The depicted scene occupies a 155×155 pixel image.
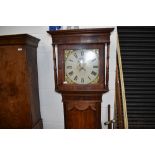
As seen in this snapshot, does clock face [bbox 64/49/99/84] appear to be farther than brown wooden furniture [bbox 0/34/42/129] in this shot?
Yes

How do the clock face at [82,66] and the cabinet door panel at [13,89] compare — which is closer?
the cabinet door panel at [13,89]

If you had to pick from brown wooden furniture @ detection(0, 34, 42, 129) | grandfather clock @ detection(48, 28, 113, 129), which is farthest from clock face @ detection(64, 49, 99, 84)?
brown wooden furniture @ detection(0, 34, 42, 129)

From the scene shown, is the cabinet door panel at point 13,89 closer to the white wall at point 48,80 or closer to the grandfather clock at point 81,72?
the white wall at point 48,80

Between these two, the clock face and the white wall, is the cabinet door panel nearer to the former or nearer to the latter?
the white wall

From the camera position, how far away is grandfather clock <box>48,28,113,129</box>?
1.59m

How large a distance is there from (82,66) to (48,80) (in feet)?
1.27

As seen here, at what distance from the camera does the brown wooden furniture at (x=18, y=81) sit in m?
1.52

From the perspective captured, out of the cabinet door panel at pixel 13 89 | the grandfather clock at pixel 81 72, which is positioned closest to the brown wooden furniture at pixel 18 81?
the cabinet door panel at pixel 13 89

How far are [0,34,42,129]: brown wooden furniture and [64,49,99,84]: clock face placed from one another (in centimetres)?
34

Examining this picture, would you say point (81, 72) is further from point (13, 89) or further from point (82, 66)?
point (13, 89)

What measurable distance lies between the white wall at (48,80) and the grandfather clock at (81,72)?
0.06 meters
